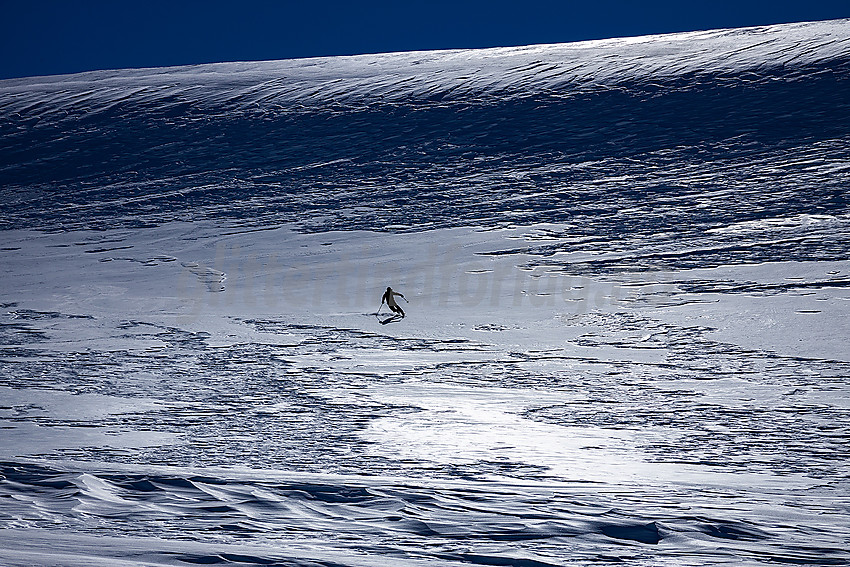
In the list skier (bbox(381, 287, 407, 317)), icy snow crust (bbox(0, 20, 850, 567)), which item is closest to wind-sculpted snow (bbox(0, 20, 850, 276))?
icy snow crust (bbox(0, 20, 850, 567))

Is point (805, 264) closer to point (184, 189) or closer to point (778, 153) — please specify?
point (778, 153)

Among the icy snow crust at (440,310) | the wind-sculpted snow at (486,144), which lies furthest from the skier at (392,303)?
the wind-sculpted snow at (486,144)

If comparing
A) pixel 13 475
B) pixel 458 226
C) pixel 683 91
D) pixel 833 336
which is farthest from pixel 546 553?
pixel 683 91

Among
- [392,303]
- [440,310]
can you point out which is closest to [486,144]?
[440,310]

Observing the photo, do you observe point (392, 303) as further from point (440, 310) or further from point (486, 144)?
point (486, 144)

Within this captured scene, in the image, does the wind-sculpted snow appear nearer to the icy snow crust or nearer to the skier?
the icy snow crust

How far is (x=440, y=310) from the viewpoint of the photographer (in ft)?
12.9

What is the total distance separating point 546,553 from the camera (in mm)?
1677

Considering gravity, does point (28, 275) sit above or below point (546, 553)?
above

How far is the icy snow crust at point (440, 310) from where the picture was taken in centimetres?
188

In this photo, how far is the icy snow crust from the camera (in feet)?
6.15

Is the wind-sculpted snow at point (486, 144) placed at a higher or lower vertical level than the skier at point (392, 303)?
higher

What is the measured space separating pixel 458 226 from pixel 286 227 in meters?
1.04

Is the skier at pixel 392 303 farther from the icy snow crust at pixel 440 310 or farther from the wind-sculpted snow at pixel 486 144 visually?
the wind-sculpted snow at pixel 486 144
